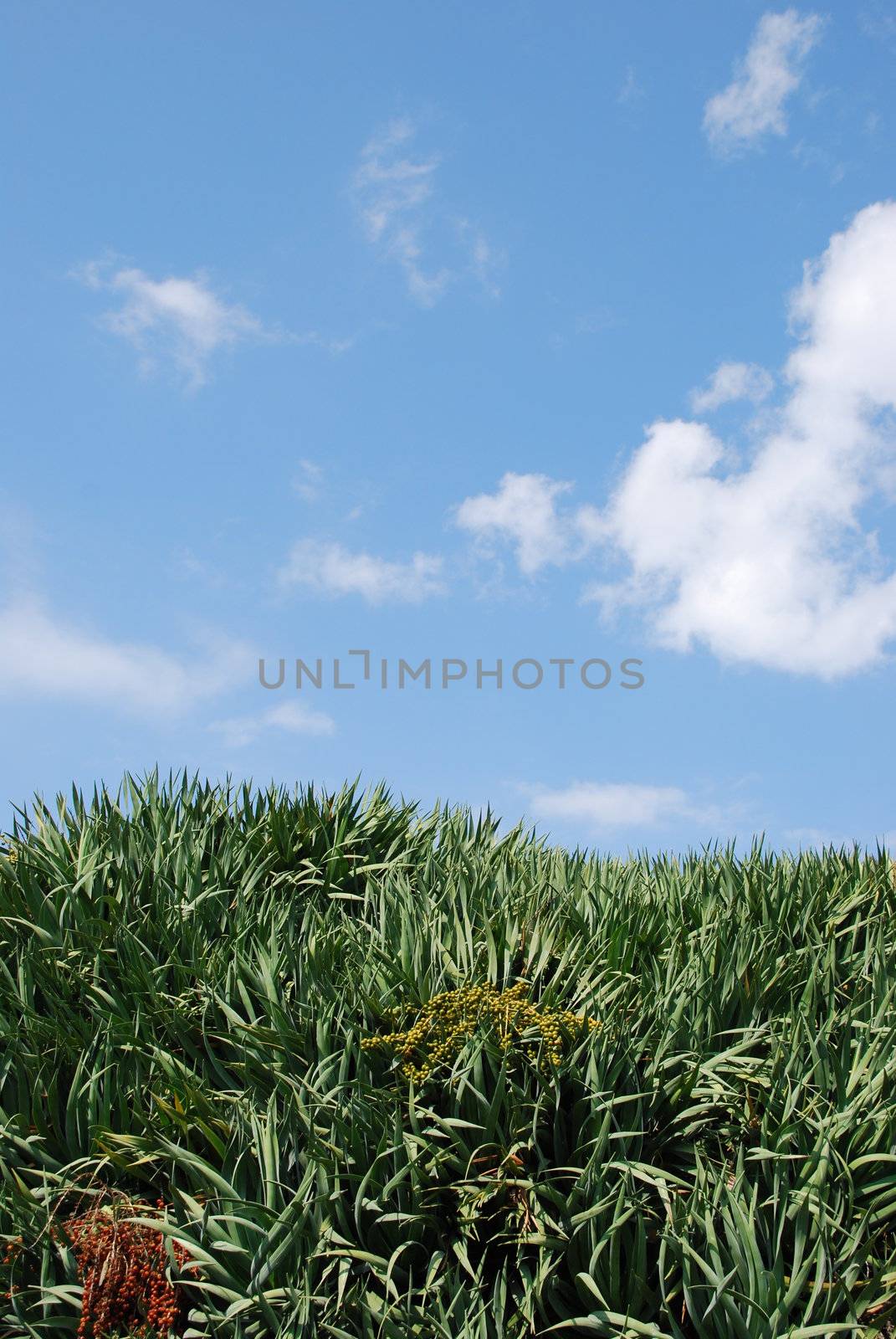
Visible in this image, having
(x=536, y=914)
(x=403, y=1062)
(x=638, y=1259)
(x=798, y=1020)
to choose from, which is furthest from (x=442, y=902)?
(x=638, y=1259)

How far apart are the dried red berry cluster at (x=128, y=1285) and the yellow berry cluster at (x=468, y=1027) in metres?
1.01

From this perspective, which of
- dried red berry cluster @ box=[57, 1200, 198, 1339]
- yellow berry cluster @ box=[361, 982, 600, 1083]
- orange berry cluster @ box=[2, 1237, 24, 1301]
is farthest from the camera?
yellow berry cluster @ box=[361, 982, 600, 1083]

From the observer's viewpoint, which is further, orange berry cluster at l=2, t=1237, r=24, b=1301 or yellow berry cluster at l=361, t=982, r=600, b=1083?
yellow berry cluster at l=361, t=982, r=600, b=1083

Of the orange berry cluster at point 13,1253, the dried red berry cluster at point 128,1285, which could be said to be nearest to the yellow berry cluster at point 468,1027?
the dried red berry cluster at point 128,1285

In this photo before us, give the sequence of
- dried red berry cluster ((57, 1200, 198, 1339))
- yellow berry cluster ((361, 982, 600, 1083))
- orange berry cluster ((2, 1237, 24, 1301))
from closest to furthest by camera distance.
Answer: dried red berry cluster ((57, 1200, 198, 1339)) < orange berry cluster ((2, 1237, 24, 1301)) < yellow berry cluster ((361, 982, 600, 1083))

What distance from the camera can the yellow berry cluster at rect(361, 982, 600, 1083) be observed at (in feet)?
13.5

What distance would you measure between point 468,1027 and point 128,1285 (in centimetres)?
145

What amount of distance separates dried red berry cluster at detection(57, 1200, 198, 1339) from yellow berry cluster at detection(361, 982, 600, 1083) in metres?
1.01

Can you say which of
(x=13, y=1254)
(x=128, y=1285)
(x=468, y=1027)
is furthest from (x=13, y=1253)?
(x=468, y=1027)

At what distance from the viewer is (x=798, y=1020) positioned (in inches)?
174

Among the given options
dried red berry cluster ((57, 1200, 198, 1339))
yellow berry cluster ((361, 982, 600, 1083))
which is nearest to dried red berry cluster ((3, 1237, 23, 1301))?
dried red berry cluster ((57, 1200, 198, 1339))

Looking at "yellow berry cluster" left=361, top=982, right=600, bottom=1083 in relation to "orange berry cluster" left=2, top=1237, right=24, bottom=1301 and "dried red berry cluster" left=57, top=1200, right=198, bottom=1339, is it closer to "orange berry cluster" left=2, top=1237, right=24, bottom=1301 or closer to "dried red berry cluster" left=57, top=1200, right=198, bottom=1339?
"dried red berry cluster" left=57, top=1200, right=198, bottom=1339

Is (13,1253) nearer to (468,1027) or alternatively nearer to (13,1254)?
(13,1254)

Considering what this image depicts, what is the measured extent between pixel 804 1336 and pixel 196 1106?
2.26m
